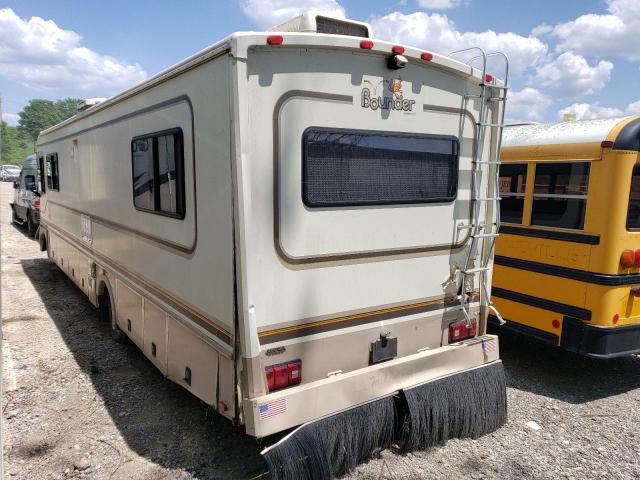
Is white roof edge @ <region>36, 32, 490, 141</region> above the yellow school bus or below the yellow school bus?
above

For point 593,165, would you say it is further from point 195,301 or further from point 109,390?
point 109,390

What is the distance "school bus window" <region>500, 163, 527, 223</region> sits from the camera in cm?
520

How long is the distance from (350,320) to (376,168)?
41.4 inches

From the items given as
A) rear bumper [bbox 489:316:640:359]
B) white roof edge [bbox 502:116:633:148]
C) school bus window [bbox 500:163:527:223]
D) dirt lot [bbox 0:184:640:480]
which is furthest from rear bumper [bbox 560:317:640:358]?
white roof edge [bbox 502:116:633:148]

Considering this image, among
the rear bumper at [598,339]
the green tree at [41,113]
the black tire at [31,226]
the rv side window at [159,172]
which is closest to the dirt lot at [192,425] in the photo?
the rear bumper at [598,339]

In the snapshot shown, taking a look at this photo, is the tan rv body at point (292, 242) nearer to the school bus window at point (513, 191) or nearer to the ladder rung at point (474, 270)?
the ladder rung at point (474, 270)

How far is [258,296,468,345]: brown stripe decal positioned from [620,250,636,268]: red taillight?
173 cm

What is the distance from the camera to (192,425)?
13.2 feet

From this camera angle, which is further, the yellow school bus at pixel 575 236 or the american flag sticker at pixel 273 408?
the yellow school bus at pixel 575 236

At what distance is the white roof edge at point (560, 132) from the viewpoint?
4.53 meters

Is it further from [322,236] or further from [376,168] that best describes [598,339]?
[322,236]

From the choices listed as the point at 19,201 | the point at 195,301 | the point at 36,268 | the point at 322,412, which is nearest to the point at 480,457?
the point at 322,412

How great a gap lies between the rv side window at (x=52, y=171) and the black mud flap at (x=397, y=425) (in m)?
6.73

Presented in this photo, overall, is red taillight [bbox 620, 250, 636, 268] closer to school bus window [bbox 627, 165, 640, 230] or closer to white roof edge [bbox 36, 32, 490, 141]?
school bus window [bbox 627, 165, 640, 230]
